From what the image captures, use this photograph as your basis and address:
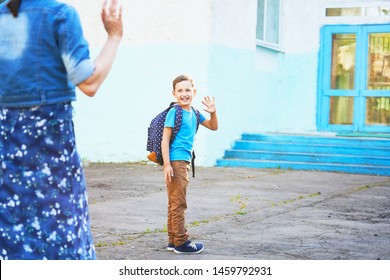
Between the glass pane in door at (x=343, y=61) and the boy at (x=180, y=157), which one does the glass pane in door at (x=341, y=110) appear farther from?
the boy at (x=180, y=157)

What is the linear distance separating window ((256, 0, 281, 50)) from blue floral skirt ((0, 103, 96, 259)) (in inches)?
474

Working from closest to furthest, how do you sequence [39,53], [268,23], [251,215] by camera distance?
[39,53] < [251,215] < [268,23]

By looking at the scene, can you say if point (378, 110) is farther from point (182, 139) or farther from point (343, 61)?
point (182, 139)

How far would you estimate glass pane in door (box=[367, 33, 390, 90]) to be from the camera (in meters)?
16.1

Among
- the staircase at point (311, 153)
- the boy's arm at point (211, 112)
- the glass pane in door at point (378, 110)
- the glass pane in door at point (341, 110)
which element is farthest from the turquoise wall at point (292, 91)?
the boy's arm at point (211, 112)

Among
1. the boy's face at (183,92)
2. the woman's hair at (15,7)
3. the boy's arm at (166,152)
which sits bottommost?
the boy's arm at (166,152)

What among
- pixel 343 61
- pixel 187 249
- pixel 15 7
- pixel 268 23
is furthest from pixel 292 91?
pixel 15 7

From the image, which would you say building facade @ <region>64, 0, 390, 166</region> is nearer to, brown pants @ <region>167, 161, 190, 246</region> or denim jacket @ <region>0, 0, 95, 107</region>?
brown pants @ <region>167, 161, 190, 246</region>

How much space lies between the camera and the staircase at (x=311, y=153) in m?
13.1

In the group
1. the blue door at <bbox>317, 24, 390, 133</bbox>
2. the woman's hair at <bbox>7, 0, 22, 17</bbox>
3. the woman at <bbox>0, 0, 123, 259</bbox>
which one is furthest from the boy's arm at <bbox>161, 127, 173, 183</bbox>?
the blue door at <bbox>317, 24, 390, 133</bbox>

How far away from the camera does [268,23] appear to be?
16.1 meters

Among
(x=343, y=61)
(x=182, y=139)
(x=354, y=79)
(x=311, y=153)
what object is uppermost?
(x=343, y=61)

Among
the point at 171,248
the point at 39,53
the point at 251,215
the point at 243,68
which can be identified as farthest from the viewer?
the point at 243,68

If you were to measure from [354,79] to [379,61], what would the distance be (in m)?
0.60
